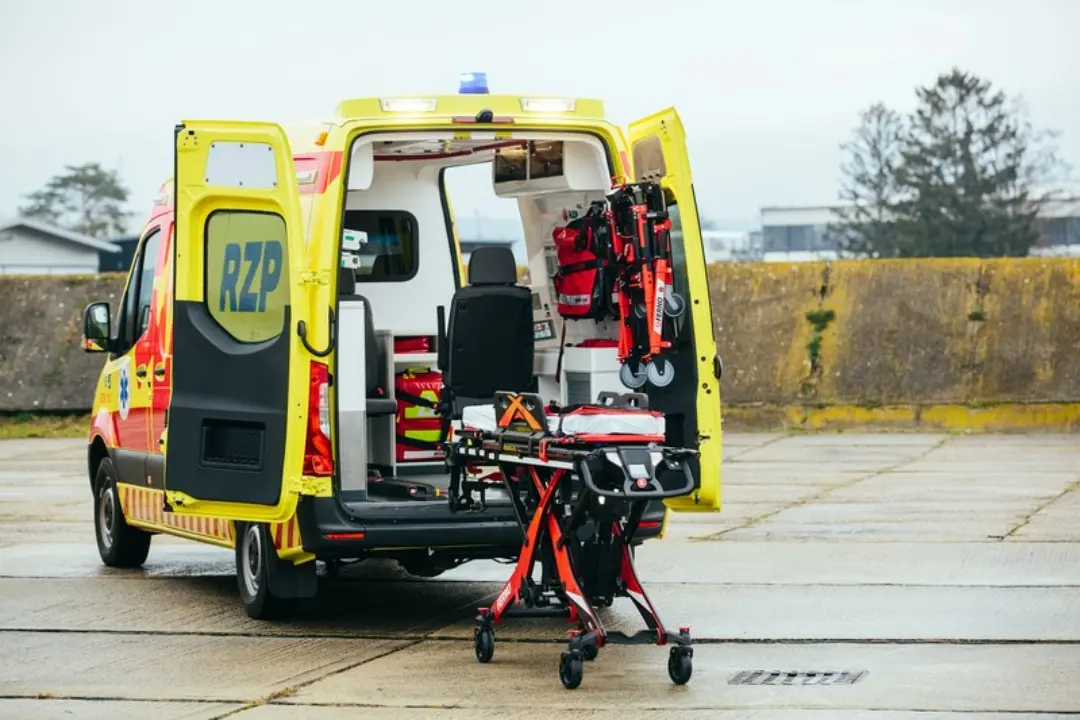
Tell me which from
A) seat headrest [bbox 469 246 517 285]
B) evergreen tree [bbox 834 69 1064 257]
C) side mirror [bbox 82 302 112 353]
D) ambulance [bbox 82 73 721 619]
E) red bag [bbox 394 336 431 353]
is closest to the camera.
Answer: ambulance [bbox 82 73 721 619]

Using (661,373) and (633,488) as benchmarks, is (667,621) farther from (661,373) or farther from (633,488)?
(633,488)

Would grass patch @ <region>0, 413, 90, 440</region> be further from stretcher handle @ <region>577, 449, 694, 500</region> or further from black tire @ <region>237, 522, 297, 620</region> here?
stretcher handle @ <region>577, 449, 694, 500</region>

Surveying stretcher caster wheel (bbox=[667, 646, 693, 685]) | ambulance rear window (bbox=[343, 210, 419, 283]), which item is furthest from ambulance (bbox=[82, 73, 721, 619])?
ambulance rear window (bbox=[343, 210, 419, 283])

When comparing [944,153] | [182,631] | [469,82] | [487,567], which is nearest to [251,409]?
[182,631]

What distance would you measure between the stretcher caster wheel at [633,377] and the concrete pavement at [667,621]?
1.19m

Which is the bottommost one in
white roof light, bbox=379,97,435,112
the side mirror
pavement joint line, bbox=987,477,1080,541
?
pavement joint line, bbox=987,477,1080,541

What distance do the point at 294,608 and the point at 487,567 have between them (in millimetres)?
2342

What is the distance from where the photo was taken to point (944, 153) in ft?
195

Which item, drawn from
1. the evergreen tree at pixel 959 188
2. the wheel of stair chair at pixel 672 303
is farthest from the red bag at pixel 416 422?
the evergreen tree at pixel 959 188

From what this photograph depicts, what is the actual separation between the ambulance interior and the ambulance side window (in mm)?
1096

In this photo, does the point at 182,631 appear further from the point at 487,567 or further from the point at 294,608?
the point at 487,567

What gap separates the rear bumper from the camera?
8977 mm

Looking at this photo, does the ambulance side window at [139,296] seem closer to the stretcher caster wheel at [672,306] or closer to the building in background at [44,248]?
the stretcher caster wheel at [672,306]

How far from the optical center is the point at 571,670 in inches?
306
